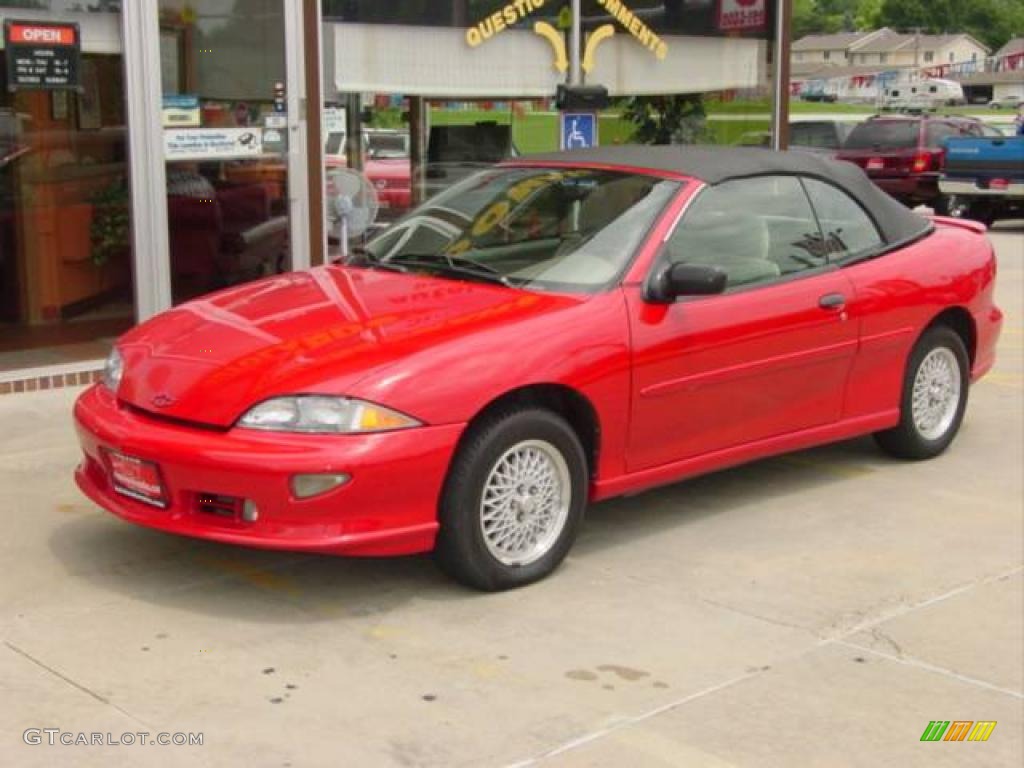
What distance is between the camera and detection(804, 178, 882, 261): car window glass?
6421mm

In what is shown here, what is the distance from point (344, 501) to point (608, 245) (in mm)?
1679

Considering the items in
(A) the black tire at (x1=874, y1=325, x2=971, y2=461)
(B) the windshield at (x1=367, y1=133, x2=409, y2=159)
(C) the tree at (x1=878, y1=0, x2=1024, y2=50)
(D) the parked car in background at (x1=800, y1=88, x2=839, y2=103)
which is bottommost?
(A) the black tire at (x1=874, y1=325, x2=971, y2=461)

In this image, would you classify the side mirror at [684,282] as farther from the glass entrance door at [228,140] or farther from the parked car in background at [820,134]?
the parked car in background at [820,134]

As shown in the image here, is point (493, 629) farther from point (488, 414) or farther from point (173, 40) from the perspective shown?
point (173, 40)

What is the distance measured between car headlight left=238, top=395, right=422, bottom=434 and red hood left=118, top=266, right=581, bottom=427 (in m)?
0.03

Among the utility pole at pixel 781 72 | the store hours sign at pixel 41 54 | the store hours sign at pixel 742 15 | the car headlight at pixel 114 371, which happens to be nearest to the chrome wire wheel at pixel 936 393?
the car headlight at pixel 114 371

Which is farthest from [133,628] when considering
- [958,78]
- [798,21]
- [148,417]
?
[798,21]

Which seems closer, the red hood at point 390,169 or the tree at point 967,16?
the red hood at point 390,169

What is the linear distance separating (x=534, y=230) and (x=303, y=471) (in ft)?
5.91

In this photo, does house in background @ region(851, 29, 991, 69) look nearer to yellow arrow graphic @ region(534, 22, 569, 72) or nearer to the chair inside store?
yellow arrow graphic @ region(534, 22, 569, 72)

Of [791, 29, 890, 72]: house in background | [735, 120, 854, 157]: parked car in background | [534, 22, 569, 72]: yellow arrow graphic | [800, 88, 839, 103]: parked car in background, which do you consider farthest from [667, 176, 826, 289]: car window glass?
[791, 29, 890, 72]: house in background

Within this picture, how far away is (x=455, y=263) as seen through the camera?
5.75 m

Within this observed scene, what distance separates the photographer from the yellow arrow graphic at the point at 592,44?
11.1 m

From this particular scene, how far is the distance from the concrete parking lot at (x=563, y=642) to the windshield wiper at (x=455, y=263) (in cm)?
113
